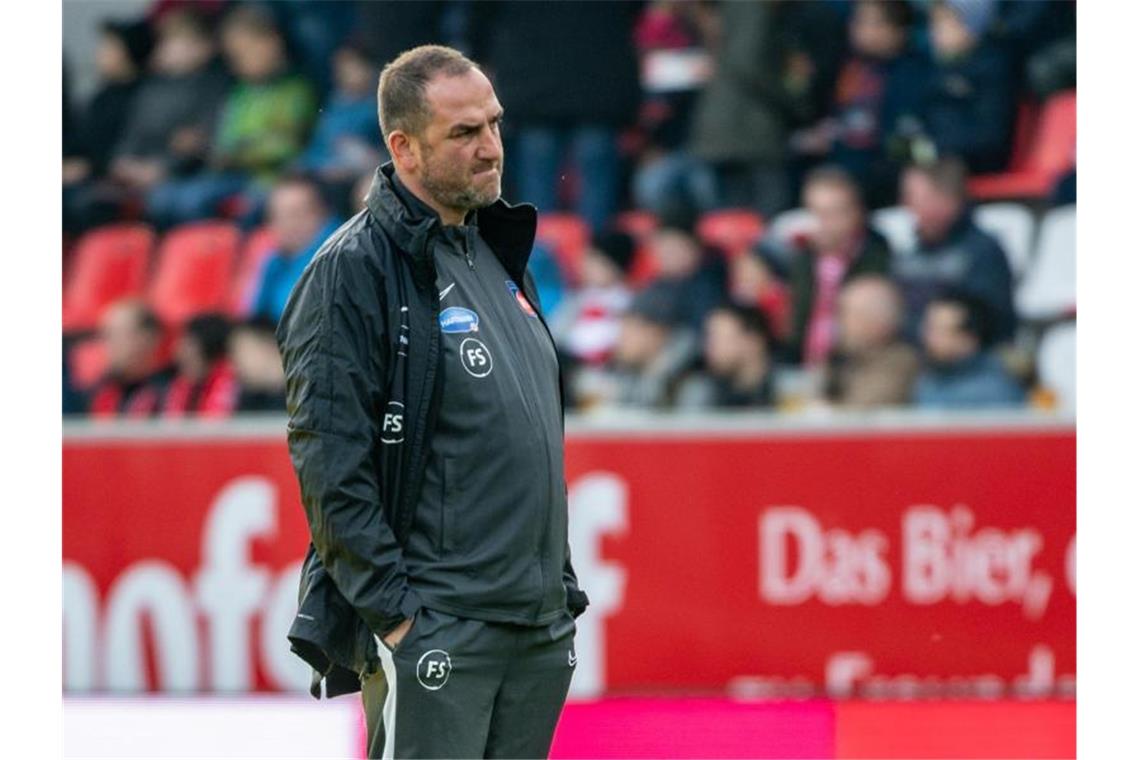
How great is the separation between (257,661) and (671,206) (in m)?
3.75

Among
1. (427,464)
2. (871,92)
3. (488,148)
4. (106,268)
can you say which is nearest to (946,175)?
(871,92)

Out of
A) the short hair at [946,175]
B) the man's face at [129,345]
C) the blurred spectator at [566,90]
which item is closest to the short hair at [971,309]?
the short hair at [946,175]

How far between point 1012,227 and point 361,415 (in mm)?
6449

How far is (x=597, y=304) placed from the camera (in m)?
10.1

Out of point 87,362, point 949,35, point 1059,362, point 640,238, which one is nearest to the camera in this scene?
point 1059,362

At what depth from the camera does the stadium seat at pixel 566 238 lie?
1030 cm

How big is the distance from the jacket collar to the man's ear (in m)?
0.04

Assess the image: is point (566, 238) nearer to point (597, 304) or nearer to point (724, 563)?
point (597, 304)

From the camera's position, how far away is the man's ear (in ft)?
13.2

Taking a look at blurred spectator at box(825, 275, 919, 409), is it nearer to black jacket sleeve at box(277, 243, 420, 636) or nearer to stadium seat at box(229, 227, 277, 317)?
stadium seat at box(229, 227, 277, 317)

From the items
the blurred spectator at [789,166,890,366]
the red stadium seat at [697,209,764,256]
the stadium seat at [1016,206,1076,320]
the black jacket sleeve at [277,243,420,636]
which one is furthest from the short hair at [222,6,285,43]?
the black jacket sleeve at [277,243,420,636]

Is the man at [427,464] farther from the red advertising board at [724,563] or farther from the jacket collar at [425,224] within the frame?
the red advertising board at [724,563]

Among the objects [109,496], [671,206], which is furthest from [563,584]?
[671,206]

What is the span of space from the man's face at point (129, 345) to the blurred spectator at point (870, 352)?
3814 mm
